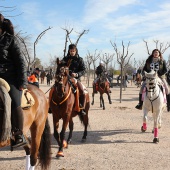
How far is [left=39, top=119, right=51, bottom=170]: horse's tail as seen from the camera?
190 inches

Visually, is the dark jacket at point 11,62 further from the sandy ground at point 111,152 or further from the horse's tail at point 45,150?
the sandy ground at point 111,152

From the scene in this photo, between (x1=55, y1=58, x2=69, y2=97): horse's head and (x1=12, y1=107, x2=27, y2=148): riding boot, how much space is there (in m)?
2.23

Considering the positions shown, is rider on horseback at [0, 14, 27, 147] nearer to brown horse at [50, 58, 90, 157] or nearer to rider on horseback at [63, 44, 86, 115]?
brown horse at [50, 58, 90, 157]

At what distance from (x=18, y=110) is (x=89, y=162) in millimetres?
2483

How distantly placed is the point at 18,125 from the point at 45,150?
136 cm

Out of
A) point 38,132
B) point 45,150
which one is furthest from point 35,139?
point 45,150

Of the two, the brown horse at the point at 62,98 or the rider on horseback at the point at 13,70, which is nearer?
the rider on horseback at the point at 13,70

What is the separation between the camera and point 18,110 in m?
3.75

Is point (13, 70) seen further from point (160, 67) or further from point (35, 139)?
point (160, 67)

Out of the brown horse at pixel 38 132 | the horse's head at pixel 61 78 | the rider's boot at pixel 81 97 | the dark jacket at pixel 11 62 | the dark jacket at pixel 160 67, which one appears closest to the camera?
the dark jacket at pixel 11 62

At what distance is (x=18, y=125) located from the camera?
12.4 ft

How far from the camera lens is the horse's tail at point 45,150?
15.8 ft

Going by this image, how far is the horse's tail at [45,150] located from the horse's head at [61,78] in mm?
1149

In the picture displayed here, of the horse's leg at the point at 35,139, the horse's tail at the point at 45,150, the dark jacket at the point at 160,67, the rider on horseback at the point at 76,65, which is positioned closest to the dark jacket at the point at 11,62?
the horse's leg at the point at 35,139
